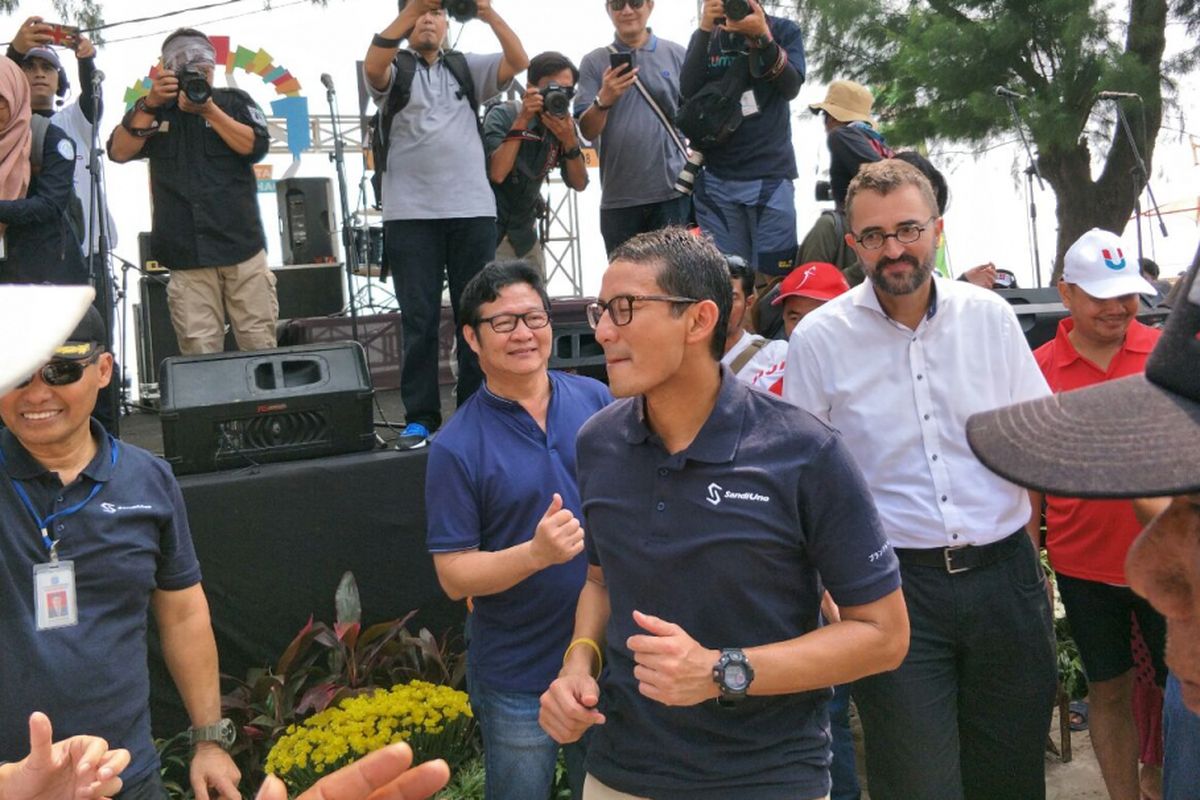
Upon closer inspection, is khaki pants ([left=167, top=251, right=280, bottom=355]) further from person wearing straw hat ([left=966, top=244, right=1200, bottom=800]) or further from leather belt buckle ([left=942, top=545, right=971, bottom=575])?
person wearing straw hat ([left=966, top=244, right=1200, bottom=800])

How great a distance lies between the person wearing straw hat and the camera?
1003mm

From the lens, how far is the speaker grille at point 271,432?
457 cm

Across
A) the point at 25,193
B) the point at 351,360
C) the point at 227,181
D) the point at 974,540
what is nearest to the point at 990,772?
the point at 974,540

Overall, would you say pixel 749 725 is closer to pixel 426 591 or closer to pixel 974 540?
pixel 974 540

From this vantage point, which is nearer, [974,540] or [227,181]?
[974,540]

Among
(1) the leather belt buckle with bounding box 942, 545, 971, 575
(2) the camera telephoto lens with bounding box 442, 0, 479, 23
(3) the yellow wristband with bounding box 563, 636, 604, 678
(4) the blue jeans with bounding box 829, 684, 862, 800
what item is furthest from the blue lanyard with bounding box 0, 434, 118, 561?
(2) the camera telephoto lens with bounding box 442, 0, 479, 23

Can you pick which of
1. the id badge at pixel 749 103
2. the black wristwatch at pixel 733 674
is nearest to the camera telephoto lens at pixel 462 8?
the id badge at pixel 749 103

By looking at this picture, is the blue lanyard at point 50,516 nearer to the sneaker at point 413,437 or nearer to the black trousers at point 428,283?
the sneaker at point 413,437

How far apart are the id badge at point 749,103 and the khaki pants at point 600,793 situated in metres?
3.57

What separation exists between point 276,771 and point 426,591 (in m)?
0.86

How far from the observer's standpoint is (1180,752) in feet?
5.66

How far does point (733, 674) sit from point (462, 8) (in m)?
3.60

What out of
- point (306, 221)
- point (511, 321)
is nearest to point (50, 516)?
point (511, 321)

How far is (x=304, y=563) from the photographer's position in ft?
14.7
